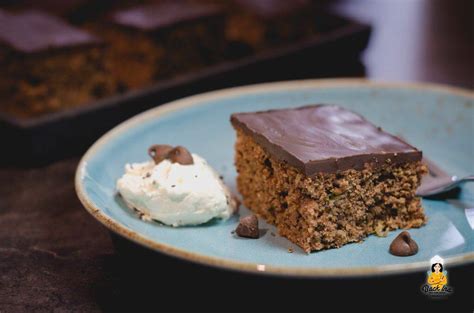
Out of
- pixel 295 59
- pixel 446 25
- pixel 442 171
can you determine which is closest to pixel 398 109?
pixel 442 171

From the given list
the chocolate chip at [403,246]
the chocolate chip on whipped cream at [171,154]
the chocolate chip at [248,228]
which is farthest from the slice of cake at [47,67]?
the chocolate chip at [403,246]

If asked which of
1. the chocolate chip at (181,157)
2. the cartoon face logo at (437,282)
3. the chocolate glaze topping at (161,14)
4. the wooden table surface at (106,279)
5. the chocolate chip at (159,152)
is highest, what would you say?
the chocolate glaze topping at (161,14)

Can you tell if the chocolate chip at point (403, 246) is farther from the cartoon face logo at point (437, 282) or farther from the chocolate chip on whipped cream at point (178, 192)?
the chocolate chip on whipped cream at point (178, 192)

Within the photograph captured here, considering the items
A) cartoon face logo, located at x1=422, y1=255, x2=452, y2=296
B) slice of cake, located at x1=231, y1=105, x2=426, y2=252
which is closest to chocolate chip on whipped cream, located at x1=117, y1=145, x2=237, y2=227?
slice of cake, located at x1=231, y1=105, x2=426, y2=252

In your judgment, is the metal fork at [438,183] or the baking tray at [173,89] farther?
the baking tray at [173,89]

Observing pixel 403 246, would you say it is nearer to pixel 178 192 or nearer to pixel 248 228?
pixel 248 228

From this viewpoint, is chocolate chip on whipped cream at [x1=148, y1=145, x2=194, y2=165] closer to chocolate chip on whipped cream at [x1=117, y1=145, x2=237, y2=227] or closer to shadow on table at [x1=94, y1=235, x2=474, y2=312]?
chocolate chip on whipped cream at [x1=117, y1=145, x2=237, y2=227]
